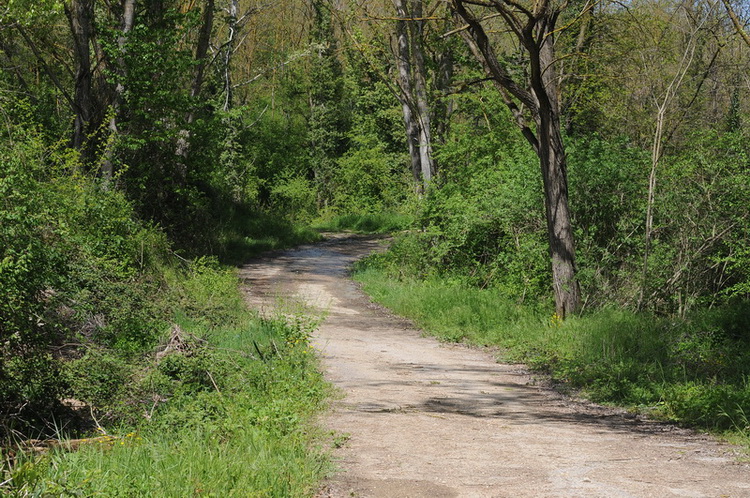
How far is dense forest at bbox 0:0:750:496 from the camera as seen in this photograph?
8852mm

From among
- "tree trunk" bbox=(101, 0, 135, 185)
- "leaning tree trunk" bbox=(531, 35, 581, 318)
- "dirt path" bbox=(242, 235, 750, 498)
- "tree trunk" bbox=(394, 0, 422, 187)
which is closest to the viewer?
"dirt path" bbox=(242, 235, 750, 498)

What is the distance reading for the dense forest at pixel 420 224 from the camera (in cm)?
885

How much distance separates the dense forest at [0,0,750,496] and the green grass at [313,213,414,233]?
11737 millimetres

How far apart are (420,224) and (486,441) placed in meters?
14.2

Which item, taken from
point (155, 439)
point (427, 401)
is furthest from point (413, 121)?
point (155, 439)

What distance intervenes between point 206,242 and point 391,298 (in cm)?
650

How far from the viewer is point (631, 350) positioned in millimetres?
11062

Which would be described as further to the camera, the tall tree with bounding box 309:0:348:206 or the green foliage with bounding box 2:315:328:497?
the tall tree with bounding box 309:0:348:206

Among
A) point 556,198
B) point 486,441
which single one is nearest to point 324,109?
point 556,198

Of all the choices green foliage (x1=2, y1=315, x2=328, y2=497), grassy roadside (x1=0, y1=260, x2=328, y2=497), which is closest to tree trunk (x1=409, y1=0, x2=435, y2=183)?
grassy roadside (x1=0, y1=260, x2=328, y2=497)

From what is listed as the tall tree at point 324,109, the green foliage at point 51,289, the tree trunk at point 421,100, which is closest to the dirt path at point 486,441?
the green foliage at point 51,289

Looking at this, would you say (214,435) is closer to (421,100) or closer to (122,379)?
(122,379)

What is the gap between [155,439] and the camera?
7.44 m

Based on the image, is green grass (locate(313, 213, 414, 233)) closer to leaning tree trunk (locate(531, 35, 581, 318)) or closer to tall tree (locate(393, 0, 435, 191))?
tall tree (locate(393, 0, 435, 191))
